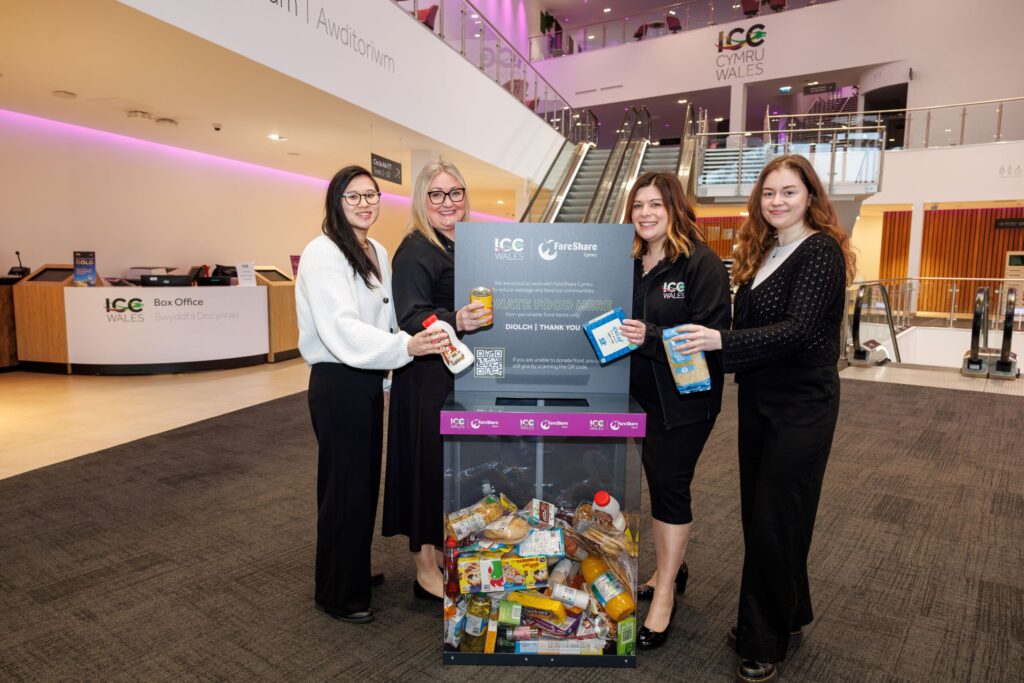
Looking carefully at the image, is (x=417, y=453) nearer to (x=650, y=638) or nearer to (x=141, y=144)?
(x=650, y=638)

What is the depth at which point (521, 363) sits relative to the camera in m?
1.94

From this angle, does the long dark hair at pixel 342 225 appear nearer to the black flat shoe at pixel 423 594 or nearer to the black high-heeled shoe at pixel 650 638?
the black flat shoe at pixel 423 594

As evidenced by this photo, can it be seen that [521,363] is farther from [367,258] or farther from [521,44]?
[521,44]

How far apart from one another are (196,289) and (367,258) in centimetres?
587

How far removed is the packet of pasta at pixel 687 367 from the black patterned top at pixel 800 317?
82mm

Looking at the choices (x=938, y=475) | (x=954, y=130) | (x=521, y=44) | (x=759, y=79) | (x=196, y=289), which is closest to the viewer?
(x=938, y=475)

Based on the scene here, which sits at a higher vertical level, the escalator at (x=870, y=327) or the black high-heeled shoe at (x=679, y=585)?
the escalator at (x=870, y=327)

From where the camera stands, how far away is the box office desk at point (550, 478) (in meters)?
1.89

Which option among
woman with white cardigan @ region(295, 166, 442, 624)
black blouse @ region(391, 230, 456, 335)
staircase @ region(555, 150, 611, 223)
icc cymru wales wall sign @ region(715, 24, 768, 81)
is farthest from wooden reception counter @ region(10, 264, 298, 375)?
icc cymru wales wall sign @ region(715, 24, 768, 81)

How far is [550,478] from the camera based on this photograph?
196cm

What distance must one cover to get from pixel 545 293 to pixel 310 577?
60.5 inches

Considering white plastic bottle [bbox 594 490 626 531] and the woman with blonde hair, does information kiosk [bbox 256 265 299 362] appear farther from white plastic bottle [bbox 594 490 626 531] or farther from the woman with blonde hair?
white plastic bottle [bbox 594 490 626 531]

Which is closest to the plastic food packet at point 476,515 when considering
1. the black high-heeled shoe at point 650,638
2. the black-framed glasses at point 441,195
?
the black high-heeled shoe at point 650,638

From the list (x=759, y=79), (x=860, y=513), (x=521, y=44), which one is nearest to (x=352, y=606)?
(x=860, y=513)
